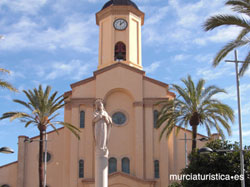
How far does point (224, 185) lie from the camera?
22484 millimetres

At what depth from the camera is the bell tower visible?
41.4m

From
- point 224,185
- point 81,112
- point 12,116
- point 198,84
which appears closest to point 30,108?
point 12,116

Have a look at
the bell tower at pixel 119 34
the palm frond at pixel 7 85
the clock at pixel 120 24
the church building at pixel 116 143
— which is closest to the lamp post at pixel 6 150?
the palm frond at pixel 7 85

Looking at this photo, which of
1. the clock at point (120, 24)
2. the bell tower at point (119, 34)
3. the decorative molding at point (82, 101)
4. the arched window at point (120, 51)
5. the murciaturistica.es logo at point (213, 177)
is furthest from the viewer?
the clock at point (120, 24)

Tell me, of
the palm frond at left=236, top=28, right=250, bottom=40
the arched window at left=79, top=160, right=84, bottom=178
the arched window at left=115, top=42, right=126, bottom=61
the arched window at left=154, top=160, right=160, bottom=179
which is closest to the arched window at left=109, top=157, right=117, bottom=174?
the arched window at left=79, top=160, right=84, bottom=178

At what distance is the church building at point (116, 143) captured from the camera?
37.3 m

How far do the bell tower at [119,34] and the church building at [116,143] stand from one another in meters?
0.70

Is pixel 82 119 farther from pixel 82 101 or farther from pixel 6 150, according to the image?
pixel 6 150

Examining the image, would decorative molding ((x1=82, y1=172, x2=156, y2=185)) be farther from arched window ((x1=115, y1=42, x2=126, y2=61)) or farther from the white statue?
the white statue

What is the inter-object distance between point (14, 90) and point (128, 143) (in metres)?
19.3

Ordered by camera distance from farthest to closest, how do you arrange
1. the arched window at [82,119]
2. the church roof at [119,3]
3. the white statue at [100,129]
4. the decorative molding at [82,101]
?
the church roof at [119,3]
the decorative molding at [82,101]
the arched window at [82,119]
the white statue at [100,129]

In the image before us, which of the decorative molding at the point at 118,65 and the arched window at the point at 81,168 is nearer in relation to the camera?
the arched window at the point at 81,168

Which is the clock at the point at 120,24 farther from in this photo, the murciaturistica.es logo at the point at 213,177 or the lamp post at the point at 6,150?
the lamp post at the point at 6,150

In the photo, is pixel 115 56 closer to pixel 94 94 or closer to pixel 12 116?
pixel 94 94
